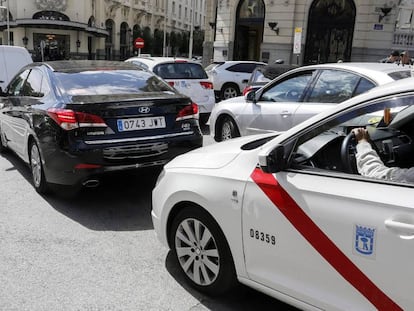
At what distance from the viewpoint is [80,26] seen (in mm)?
53625

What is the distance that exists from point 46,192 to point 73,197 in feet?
1.03

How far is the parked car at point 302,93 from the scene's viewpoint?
5.56 m

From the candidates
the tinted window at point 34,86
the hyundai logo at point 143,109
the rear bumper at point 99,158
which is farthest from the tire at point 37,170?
the hyundai logo at point 143,109

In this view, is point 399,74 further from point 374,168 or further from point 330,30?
point 330,30

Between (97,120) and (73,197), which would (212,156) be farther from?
(73,197)

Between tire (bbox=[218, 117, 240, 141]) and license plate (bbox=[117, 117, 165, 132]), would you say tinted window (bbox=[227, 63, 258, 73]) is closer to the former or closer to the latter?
tire (bbox=[218, 117, 240, 141])

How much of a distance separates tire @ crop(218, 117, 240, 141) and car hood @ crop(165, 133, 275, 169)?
13.5ft

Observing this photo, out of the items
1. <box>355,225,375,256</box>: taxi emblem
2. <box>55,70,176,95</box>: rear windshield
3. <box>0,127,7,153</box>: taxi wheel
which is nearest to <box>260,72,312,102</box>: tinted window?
<box>55,70,176,95</box>: rear windshield

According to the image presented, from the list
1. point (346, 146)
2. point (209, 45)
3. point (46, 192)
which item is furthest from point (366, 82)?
point (209, 45)

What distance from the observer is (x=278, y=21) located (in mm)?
25938

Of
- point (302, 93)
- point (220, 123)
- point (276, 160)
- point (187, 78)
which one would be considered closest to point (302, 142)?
point (276, 160)

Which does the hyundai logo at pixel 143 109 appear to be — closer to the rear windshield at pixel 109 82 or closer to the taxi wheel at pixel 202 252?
the rear windshield at pixel 109 82

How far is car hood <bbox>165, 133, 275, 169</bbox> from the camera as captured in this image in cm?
323

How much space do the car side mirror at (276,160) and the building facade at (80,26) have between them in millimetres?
48081
